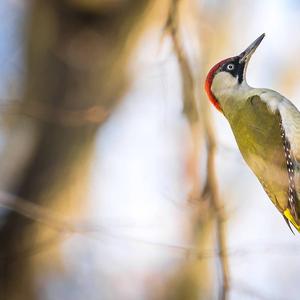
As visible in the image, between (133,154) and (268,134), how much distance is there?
67 centimetres

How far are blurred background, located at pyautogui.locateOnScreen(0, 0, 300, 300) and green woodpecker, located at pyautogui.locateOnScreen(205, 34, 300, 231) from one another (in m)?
0.02

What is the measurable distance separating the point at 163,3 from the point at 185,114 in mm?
251

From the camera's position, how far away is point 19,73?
2.28m

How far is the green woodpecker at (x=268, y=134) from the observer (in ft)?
2.00

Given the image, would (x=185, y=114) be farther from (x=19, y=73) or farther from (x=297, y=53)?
(x=19, y=73)

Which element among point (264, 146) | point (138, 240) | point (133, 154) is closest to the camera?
point (264, 146)

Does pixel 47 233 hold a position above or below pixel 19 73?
below

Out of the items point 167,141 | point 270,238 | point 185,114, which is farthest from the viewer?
point 167,141

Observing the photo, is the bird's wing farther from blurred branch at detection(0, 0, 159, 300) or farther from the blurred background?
blurred branch at detection(0, 0, 159, 300)

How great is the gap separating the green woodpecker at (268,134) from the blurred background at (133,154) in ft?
0.05

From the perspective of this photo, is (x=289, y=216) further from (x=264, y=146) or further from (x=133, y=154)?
(x=133, y=154)

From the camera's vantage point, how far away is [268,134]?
659mm

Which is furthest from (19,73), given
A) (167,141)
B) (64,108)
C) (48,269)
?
(167,141)

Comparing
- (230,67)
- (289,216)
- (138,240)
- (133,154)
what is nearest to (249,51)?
(230,67)
